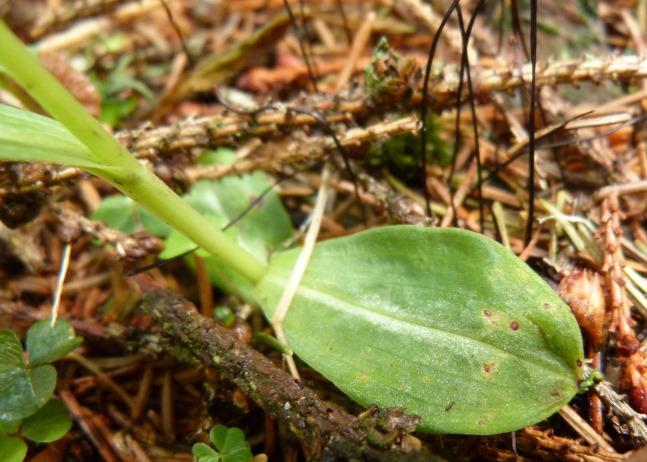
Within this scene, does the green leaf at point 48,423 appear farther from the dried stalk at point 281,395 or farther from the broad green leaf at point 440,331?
the broad green leaf at point 440,331

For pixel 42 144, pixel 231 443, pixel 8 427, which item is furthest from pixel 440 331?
pixel 8 427

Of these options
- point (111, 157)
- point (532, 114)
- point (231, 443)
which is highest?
point (111, 157)

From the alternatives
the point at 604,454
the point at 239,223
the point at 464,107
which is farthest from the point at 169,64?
the point at 604,454

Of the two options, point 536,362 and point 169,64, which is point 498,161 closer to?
point 536,362

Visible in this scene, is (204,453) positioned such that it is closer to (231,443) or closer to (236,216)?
(231,443)

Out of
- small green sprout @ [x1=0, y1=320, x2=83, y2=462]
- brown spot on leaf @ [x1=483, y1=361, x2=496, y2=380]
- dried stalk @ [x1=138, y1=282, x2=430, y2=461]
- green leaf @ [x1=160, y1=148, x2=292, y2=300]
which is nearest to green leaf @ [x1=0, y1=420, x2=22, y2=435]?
small green sprout @ [x1=0, y1=320, x2=83, y2=462]

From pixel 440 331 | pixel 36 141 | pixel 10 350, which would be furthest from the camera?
pixel 10 350

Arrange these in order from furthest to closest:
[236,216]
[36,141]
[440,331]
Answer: [236,216] < [440,331] < [36,141]
